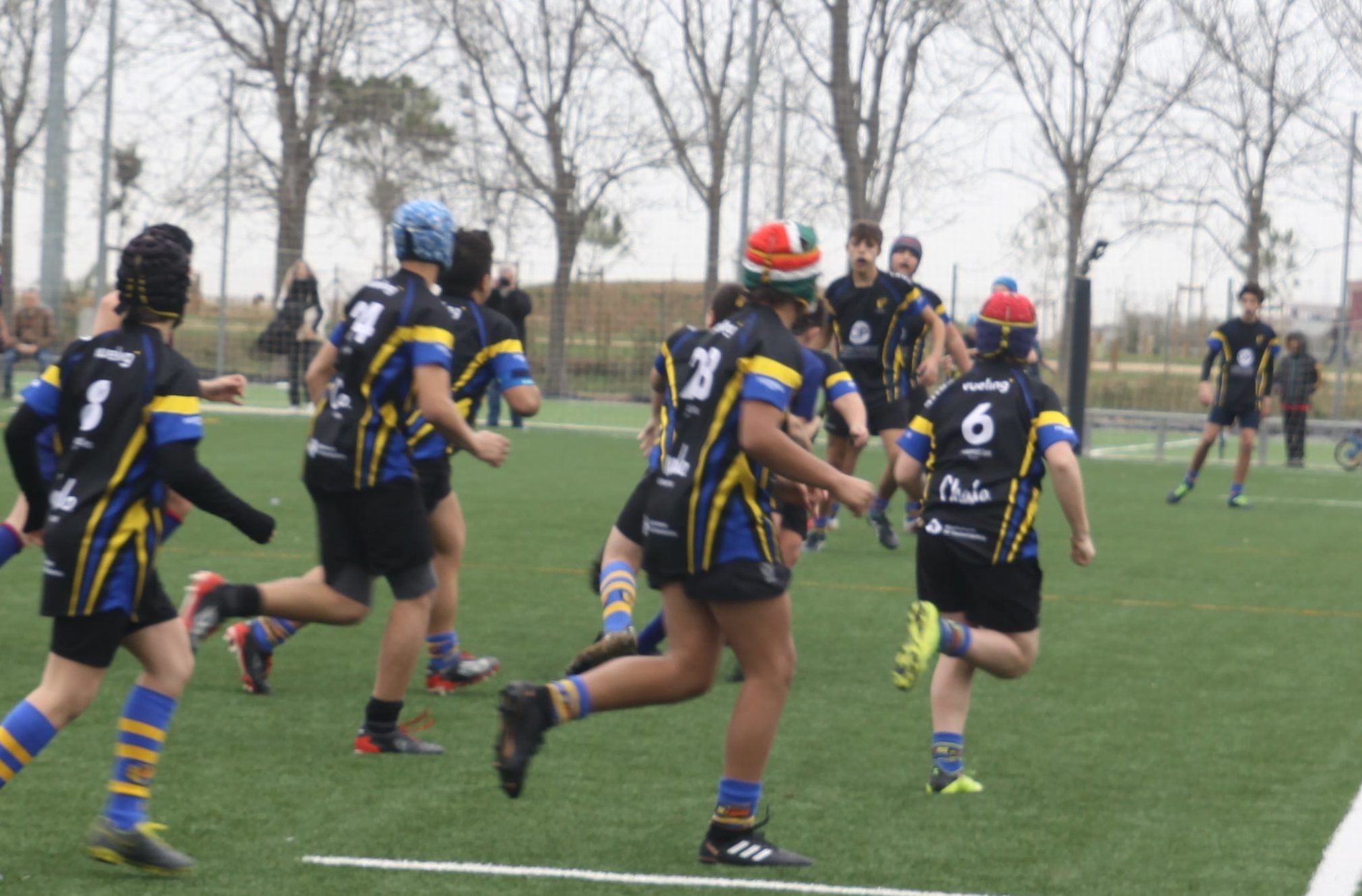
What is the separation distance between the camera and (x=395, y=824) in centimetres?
508

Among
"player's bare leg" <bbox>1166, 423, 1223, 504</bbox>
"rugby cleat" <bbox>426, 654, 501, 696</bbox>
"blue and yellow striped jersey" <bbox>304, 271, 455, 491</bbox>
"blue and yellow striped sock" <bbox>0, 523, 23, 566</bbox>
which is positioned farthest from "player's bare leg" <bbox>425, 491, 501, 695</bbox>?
"player's bare leg" <bbox>1166, 423, 1223, 504</bbox>

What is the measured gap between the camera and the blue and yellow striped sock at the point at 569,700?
4730 mm

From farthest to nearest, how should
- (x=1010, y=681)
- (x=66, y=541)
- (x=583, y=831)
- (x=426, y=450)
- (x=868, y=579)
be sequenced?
(x=868, y=579) → (x=1010, y=681) → (x=426, y=450) → (x=583, y=831) → (x=66, y=541)

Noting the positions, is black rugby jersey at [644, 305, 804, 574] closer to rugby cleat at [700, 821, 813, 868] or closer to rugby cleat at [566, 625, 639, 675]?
rugby cleat at [700, 821, 813, 868]

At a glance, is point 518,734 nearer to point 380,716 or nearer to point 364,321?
point 380,716

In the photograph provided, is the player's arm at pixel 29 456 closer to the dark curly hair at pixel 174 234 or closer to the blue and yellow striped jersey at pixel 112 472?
the blue and yellow striped jersey at pixel 112 472

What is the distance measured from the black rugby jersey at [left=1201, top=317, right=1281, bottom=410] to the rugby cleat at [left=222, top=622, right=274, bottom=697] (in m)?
10.4

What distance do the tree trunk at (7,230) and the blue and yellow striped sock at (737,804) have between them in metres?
18.1

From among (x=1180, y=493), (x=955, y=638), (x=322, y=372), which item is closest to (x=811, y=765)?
(x=955, y=638)

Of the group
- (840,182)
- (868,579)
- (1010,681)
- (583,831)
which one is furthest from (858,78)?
(583,831)

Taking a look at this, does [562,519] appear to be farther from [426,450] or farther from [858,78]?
[858,78]

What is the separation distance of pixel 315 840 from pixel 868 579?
5952 millimetres

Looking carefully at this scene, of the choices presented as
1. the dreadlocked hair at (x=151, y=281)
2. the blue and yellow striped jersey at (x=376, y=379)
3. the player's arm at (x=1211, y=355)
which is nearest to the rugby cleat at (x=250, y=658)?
the blue and yellow striped jersey at (x=376, y=379)

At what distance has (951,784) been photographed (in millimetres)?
5629
